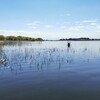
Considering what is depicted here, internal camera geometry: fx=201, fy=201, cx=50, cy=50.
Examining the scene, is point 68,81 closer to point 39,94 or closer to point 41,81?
point 41,81

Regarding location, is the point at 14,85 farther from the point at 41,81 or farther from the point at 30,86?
the point at 41,81

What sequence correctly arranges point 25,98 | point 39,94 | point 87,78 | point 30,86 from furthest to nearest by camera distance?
point 87,78
point 30,86
point 39,94
point 25,98

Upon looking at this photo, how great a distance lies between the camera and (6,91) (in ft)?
41.0

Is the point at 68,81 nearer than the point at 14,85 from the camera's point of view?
No

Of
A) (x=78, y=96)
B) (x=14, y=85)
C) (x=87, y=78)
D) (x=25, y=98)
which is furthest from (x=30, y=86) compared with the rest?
(x=87, y=78)

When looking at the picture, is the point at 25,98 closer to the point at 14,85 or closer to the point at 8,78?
the point at 14,85

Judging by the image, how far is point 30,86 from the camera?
13.7 meters

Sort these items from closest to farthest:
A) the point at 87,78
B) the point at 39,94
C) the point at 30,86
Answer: the point at 39,94 → the point at 30,86 → the point at 87,78

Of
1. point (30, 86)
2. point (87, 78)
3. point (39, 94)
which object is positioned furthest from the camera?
point (87, 78)

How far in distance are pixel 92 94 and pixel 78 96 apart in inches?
37.8

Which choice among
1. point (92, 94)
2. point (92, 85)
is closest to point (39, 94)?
point (92, 94)

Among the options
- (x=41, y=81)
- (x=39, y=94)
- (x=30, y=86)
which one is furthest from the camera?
(x=41, y=81)

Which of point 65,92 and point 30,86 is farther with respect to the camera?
point 30,86

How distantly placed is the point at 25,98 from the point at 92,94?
3.93 metres
